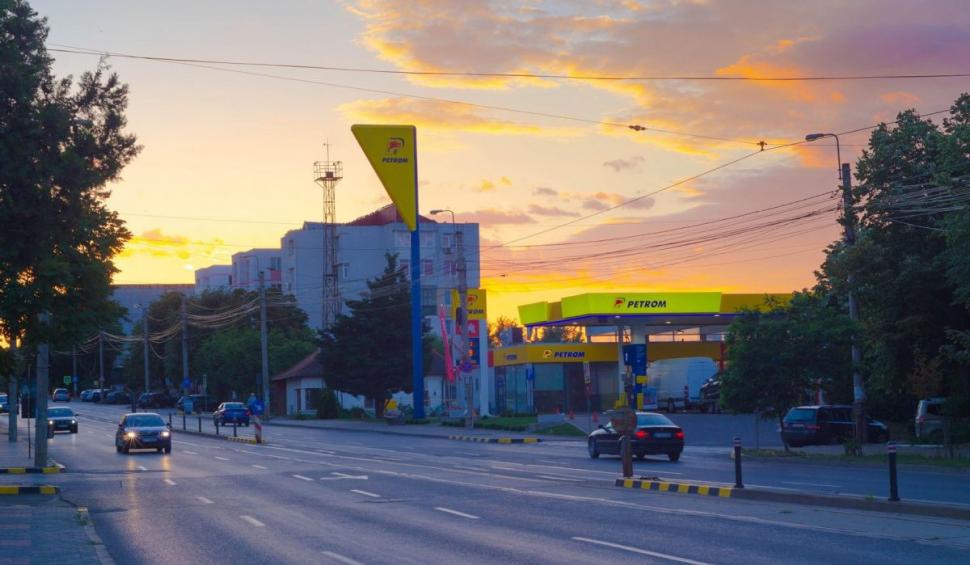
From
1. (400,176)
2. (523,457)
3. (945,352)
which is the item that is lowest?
(523,457)

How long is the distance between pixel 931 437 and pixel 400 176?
34.0 m

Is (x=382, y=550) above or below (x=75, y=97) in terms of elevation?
below

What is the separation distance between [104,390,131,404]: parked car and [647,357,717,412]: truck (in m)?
67.5

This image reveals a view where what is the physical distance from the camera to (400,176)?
2539 inches

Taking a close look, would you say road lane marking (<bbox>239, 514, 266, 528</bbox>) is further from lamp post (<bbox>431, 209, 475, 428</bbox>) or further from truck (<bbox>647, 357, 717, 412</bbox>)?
truck (<bbox>647, 357, 717, 412</bbox>)

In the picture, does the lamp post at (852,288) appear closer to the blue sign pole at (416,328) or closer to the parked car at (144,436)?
the parked car at (144,436)

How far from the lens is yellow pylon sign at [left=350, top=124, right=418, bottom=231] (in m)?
63.8

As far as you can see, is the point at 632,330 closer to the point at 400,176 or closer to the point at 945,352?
the point at 400,176

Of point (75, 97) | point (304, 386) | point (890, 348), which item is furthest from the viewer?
point (304, 386)

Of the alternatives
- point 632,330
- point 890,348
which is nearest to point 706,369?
point 632,330

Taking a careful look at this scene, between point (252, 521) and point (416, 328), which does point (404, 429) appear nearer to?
point (416, 328)

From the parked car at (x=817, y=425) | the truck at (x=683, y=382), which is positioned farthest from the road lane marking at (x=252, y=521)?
the truck at (x=683, y=382)

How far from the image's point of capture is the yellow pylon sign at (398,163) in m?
63.8

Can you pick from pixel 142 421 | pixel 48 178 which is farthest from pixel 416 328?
pixel 48 178
